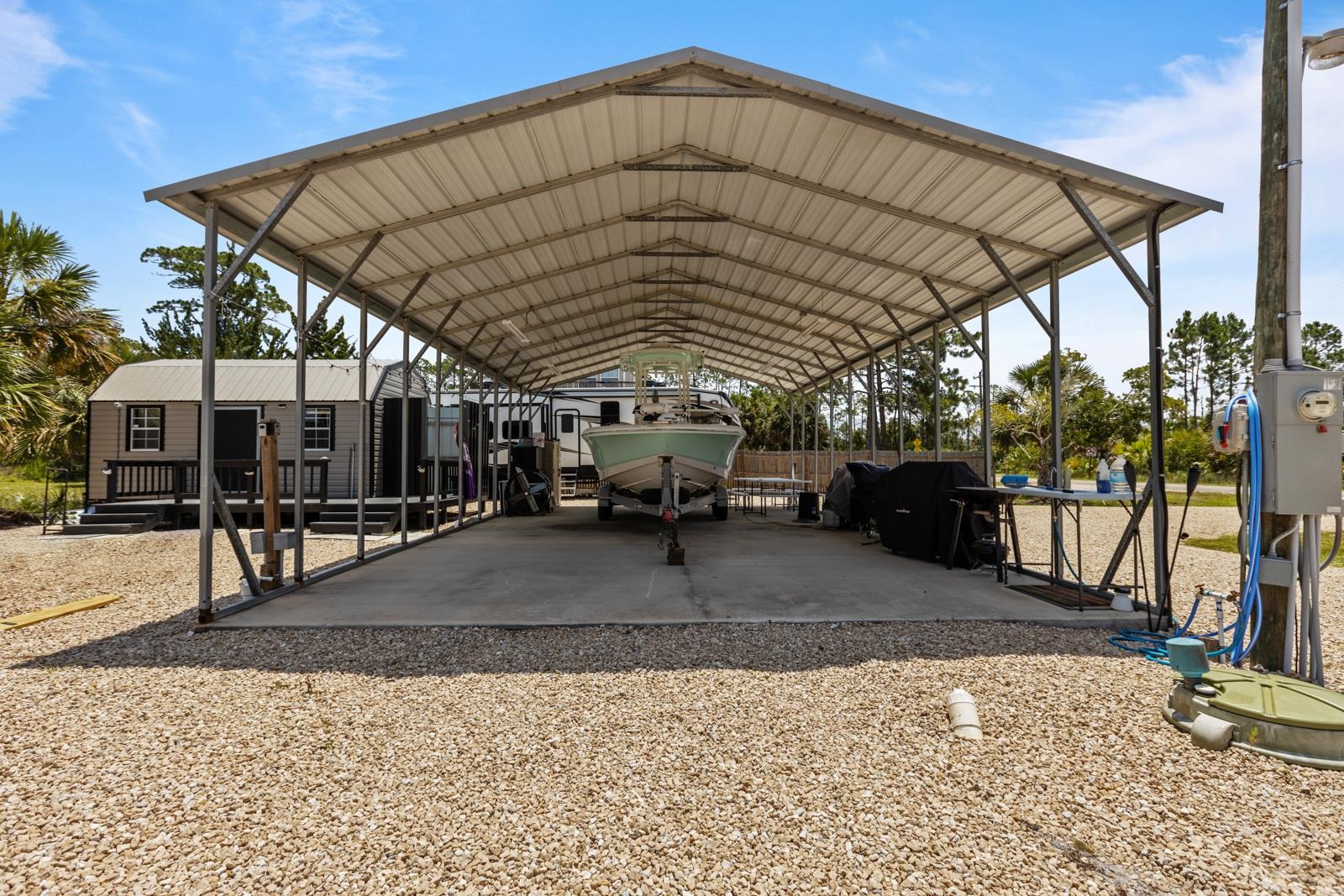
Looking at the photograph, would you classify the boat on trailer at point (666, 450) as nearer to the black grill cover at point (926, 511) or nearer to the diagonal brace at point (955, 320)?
the black grill cover at point (926, 511)

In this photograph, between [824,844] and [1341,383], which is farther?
[1341,383]

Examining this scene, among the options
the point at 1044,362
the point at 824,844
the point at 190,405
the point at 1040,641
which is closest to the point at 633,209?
the point at 1040,641

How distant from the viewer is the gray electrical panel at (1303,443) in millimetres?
3770

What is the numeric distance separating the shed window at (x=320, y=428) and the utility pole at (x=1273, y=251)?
46.4ft

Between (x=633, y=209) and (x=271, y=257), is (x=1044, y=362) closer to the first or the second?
(x=633, y=209)

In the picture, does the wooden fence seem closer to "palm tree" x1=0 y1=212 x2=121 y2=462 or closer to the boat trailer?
the boat trailer

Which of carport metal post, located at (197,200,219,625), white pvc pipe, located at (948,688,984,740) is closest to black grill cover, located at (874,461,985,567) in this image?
white pvc pipe, located at (948,688,984,740)

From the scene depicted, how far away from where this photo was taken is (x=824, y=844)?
2277 mm

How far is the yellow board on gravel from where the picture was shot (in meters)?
5.33

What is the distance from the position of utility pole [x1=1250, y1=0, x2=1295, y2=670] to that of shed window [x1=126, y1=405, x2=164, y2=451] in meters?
16.5

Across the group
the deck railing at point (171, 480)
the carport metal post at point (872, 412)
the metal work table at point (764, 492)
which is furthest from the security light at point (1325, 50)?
the deck railing at point (171, 480)

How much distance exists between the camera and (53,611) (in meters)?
5.73

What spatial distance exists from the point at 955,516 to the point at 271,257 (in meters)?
7.07

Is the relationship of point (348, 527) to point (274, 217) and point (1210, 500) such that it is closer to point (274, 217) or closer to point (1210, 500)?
point (274, 217)
